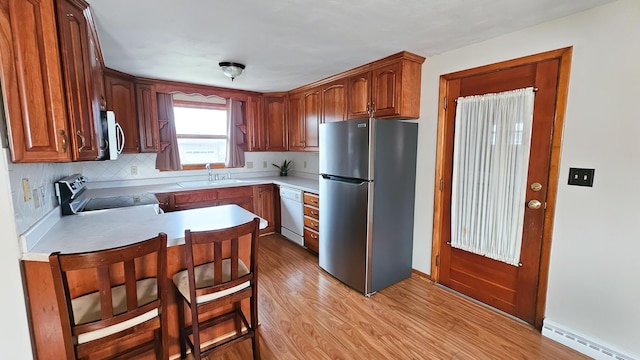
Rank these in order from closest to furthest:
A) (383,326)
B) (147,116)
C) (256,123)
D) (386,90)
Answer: (383,326) → (386,90) → (147,116) → (256,123)

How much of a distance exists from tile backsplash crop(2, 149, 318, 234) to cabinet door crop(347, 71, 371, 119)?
137 centimetres

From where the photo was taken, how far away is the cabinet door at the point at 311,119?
142 inches

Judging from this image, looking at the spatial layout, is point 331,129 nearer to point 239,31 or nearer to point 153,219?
point 239,31

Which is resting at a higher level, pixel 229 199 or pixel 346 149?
pixel 346 149

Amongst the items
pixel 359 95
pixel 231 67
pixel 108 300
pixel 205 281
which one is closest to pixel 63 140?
pixel 108 300

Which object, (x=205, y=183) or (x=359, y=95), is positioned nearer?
(x=359, y=95)

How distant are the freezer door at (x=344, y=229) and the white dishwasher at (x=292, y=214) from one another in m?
0.68

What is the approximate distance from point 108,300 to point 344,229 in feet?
6.21

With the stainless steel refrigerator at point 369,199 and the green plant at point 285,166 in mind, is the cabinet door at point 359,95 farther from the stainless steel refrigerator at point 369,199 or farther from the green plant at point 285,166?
the green plant at point 285,166

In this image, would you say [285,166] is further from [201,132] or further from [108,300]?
[108,300]

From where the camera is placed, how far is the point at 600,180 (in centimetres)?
171

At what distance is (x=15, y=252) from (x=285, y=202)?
278 centimetres

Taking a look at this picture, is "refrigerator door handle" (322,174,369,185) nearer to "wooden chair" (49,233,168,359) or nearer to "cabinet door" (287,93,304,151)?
"cabinet door" (287,93,304,151)

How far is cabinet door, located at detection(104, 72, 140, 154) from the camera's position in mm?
2918
